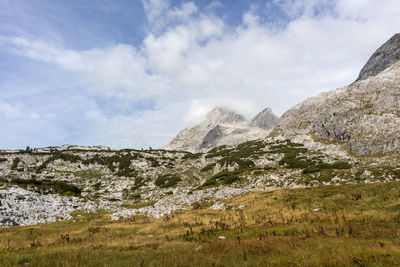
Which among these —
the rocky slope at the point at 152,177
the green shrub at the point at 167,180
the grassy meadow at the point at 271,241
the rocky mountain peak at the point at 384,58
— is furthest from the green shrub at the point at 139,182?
the rocky mountain peak at the point at 384,58

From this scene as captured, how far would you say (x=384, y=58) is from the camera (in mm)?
161125

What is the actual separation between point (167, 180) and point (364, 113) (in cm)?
10578

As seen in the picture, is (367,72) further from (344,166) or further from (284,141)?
(344,166)

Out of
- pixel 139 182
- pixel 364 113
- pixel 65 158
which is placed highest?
pixel 65 158

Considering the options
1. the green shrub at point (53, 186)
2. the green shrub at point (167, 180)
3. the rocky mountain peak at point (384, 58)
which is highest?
the rocky mountain peak at point (384, 58)

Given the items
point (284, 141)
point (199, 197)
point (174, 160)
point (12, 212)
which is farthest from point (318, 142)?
point (12, 212)

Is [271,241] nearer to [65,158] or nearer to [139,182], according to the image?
[139,182]

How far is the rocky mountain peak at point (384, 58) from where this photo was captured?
15200cm

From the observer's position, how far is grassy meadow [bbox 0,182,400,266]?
9.53 m

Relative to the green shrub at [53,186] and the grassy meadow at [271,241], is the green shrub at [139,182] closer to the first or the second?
the green shrub at [53,186]

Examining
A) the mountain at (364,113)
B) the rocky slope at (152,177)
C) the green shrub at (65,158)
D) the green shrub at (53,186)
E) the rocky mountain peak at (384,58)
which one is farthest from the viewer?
the rocky mountain peak at (384,58)

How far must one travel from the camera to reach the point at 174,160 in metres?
126

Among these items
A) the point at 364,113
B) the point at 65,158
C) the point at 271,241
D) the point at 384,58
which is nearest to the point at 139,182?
the point at 65,158

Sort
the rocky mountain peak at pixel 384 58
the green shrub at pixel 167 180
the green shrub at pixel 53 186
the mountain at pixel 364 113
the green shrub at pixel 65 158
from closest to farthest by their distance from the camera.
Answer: the green shrub at pixel 53 186
the green shrub at pixel 167 180
the mountain at pixel 364 113
the green shrub at pixel 65 158
the rocky mountain peak at pixel 384 58
